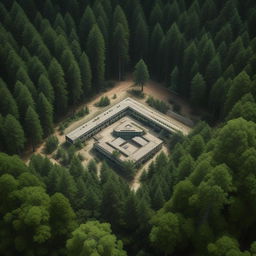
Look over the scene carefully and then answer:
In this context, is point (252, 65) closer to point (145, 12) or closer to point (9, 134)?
point (145, 12)

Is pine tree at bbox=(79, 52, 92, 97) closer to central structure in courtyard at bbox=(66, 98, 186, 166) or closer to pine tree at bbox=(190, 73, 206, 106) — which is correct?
central structure in courtyard at bbox=(66, 98, 186, 166)

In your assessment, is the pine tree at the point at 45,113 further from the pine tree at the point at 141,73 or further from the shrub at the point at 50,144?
the pine tree at the point at 141,73

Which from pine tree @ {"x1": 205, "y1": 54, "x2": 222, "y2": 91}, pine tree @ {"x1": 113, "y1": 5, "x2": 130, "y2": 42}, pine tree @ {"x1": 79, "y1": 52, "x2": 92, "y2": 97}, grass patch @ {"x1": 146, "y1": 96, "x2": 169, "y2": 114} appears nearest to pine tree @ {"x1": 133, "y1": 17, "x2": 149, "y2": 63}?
pine tree @ {"x1": 113, "y1": 5, "x2": 130, "y2": 42}

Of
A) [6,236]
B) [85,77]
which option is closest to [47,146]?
[85,77]

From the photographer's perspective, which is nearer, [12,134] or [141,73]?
[12,134]

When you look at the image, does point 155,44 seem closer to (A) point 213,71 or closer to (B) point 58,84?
(A) point 213,71

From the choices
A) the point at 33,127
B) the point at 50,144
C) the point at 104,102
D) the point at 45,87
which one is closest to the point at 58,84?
the point at 45,87
